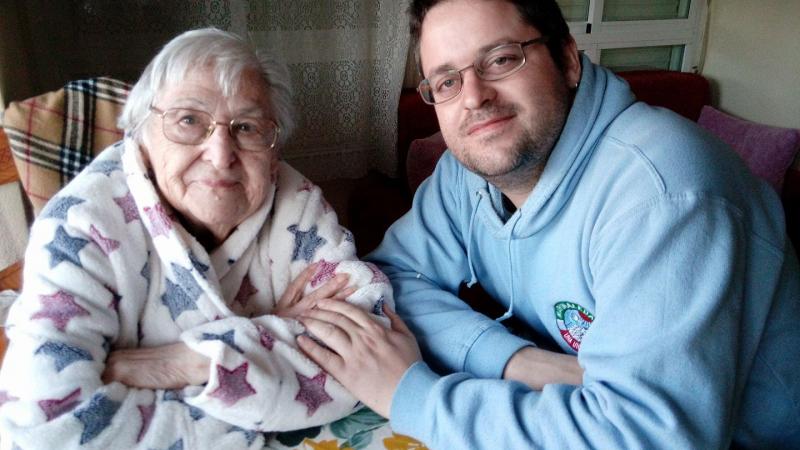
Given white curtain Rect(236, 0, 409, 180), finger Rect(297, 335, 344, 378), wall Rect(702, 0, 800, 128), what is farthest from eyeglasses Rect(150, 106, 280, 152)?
wall Rect(702, 0, 800, 128)

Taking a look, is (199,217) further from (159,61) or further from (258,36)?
(258,36)

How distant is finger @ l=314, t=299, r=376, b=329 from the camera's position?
0.99 metres

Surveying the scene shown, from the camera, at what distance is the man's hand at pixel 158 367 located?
0.85 meters

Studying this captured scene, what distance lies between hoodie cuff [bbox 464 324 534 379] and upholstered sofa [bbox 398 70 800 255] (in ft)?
3.79

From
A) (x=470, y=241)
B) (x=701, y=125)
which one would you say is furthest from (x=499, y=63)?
(x=701, y=125)

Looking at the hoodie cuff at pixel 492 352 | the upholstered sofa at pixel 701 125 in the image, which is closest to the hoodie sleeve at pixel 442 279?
the hoodie cuff at pixel 492 352

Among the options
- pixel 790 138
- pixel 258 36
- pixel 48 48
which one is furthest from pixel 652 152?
pixel 790 138

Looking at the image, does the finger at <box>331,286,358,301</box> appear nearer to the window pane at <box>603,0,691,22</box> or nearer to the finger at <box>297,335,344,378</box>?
the finger at <box>297,335,344,378</box>

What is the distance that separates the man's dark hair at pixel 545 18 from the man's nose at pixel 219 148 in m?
0.42

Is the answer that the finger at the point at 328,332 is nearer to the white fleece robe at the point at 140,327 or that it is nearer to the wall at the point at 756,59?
the white fleece robe at the point at 140,327

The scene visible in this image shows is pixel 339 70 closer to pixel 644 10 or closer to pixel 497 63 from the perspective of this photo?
pixel 497 63

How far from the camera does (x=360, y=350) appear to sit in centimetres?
95

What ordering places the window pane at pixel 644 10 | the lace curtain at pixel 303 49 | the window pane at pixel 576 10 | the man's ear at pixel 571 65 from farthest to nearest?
the window pane at pixel 644 10
the window pane at pixel 576 10
the lace curtain at pixel 303 49
the man's ear at pixel 571 65

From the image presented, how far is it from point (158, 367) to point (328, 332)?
261 mm
